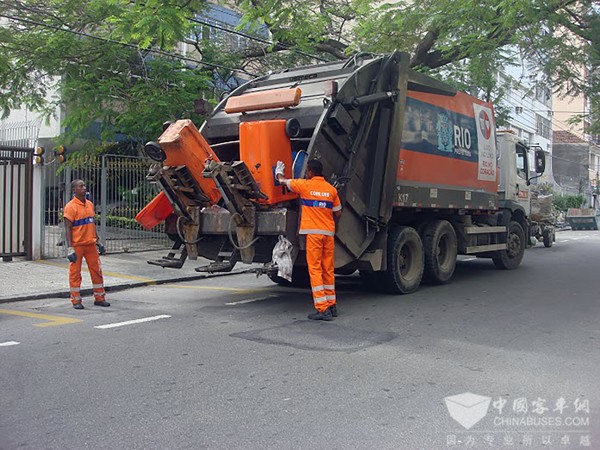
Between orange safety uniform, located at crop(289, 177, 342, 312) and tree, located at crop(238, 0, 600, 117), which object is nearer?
orange safety uniform, located at crop(289, 177, 342, 312)

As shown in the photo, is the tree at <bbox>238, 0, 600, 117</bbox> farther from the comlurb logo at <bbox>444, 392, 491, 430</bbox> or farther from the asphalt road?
the comlurb logo at <bbox>444, 392, 491, 430</bbox>

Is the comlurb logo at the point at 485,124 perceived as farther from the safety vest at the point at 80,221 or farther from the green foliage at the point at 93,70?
the safety vest at the point at 80,221

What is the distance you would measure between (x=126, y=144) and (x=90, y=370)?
12.0m

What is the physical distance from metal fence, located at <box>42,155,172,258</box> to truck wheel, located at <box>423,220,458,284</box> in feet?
18.9

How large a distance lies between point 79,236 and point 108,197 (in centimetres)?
623

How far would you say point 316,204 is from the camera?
6789 millimetres

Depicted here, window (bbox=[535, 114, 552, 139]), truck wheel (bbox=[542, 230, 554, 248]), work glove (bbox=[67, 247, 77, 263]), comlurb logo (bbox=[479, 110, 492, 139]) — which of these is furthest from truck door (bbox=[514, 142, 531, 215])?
window (bbox=[535, 114, 552, 139])

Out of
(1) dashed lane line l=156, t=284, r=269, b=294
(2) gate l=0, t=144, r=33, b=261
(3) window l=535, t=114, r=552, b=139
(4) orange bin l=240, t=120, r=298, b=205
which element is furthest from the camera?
(3) window l=535, t=114, r=552, b=139

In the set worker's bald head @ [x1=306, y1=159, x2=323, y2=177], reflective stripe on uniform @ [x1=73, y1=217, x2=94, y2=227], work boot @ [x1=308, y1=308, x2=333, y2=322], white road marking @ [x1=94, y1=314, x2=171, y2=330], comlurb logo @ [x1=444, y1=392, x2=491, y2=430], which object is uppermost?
worker's bald head @ [x1=306, y1=159, x2=323, y2=177]

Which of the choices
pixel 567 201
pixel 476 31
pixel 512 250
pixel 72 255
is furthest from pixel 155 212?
pixel 567 201

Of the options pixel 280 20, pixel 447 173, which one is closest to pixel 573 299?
pixel 447 173

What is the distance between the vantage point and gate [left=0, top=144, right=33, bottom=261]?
1192cm

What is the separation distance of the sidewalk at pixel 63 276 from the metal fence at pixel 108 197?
2.24ft

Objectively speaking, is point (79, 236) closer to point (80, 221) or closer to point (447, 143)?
point (80, 221)
